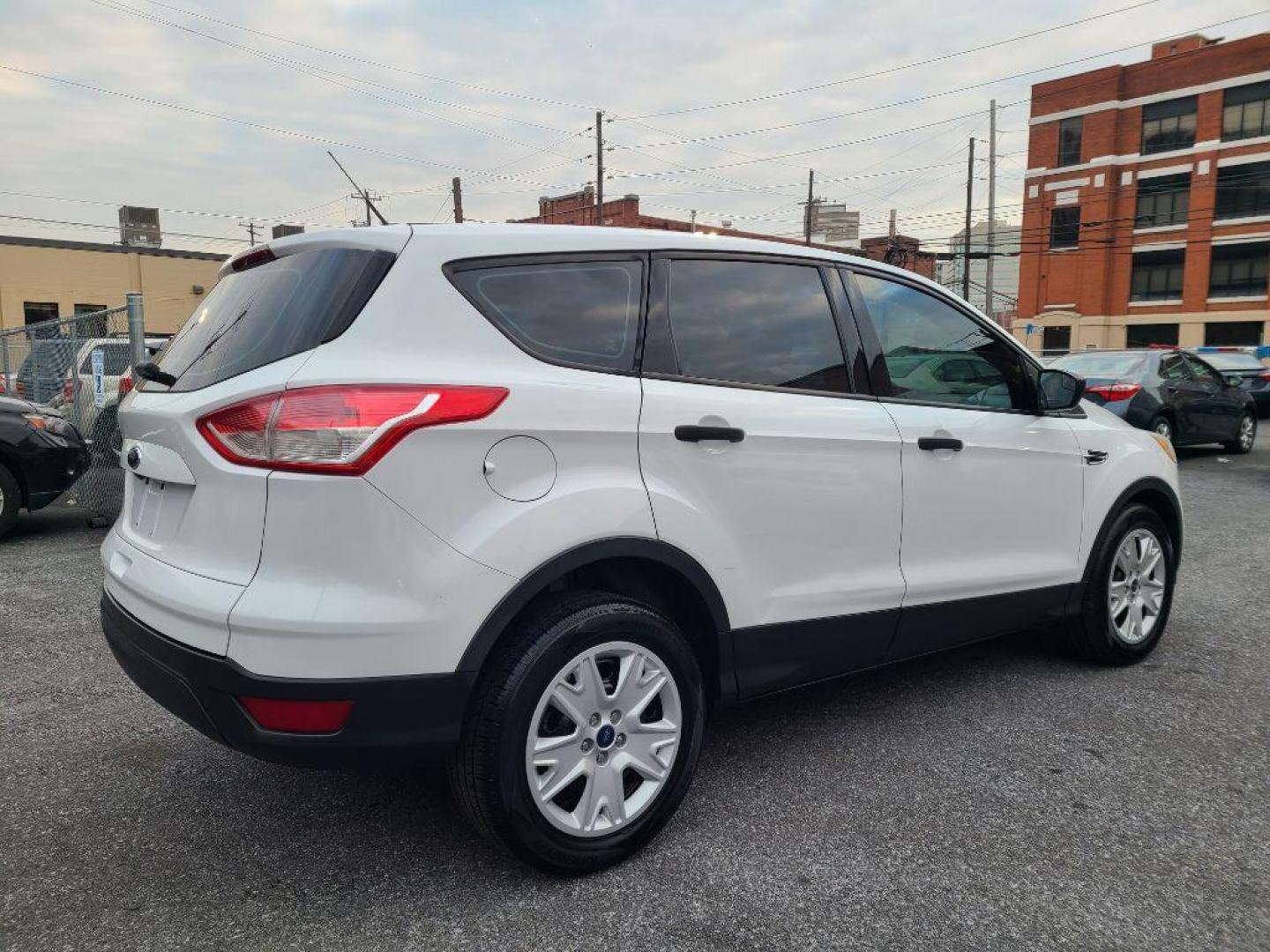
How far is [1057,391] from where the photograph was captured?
3930 mm

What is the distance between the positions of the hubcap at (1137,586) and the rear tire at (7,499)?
7518mm

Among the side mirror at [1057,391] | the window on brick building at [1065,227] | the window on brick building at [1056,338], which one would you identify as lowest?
the side mirror at [1057,391]

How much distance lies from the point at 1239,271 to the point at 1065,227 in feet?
26.7

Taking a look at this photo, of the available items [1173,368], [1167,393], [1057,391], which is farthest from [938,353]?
[1173,368]

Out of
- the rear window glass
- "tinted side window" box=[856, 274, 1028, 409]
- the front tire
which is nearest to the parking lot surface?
the front tire

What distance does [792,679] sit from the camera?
3.01 m

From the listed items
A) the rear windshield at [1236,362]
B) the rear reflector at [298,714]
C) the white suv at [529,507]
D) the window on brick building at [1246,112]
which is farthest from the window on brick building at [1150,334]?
the rear reflector at [298,714]

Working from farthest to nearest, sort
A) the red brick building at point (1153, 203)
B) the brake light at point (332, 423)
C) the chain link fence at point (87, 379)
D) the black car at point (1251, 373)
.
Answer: the red brick building at point (1153, 203), the black car at point (1251, 373), the chain link fence at point (87, 379), the brake light at point (332, 423)

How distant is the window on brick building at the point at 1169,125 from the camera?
136 feet

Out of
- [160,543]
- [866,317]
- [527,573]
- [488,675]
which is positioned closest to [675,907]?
[488,675]

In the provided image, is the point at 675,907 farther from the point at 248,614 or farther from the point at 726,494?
the point at 248,614

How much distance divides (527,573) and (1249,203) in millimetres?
47589

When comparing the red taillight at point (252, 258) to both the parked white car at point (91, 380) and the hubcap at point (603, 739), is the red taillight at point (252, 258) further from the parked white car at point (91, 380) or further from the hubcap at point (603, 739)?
the parked white car at point (91, 380)

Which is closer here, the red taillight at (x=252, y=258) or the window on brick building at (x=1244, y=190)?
the red taillight at (x=252, y=258)
